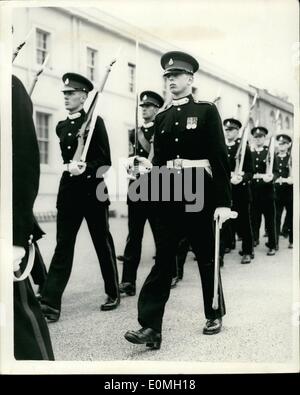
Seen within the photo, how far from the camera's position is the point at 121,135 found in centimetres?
587

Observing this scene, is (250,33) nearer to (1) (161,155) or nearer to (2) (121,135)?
(1) (161,155)

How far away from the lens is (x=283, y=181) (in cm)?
793

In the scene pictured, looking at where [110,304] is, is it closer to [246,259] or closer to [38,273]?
[38,273]

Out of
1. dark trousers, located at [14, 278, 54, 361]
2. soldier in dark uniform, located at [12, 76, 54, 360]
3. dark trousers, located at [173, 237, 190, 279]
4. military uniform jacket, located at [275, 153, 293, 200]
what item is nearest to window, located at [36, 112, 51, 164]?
dark trousers, located at [173, 237, 190, 279]

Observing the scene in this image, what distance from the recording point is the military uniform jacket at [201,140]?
427 cm

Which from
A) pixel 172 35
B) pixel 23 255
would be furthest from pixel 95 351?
pixel 172 35

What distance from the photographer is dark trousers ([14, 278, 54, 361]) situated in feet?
9.88

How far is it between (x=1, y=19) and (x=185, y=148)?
1.50 meters

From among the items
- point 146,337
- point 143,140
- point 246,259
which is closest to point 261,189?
point 246,259

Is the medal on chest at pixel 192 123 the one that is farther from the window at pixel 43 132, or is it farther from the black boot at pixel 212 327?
the window at pixel 43 132

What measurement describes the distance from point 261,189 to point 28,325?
5658 mm

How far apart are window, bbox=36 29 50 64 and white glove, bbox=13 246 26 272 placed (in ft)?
7.71

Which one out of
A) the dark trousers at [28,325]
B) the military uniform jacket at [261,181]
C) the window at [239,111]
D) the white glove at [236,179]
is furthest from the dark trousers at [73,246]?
the military uniform jacket at [261,181]

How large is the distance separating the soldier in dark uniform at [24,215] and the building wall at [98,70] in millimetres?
1407
